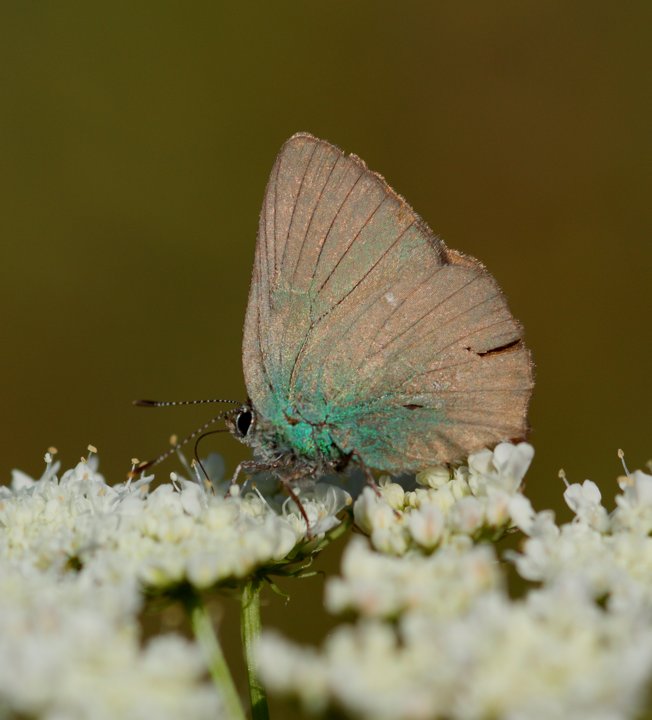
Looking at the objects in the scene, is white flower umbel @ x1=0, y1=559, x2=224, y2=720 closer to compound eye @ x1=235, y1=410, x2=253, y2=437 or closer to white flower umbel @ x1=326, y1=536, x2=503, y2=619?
white flower umbel @ x1=326, y1=536, x2=503, y2=619

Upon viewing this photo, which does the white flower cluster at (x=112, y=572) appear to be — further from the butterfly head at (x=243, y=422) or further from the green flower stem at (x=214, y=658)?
the butterfly head at (x=243, y=422)

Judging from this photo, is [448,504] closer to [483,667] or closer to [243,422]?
[243,422]

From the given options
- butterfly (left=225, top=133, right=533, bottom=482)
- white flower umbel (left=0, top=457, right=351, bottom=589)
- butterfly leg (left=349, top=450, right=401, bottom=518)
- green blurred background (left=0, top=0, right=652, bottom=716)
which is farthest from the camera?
green blurred background (left=0, top=0, right=652, bottom=716)

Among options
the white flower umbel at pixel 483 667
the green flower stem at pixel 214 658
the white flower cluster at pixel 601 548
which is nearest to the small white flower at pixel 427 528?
the white flower cluster at pixel 601 548

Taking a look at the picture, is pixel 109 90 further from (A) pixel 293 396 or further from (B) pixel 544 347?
(A) pixel 293 396

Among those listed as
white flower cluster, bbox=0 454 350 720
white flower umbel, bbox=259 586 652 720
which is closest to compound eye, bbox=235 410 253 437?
white flower cluster, bbox=0 454 350 720

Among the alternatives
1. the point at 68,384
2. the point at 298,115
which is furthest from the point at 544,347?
the point at 68,384

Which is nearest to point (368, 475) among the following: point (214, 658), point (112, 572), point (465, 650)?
point (214, 658)
